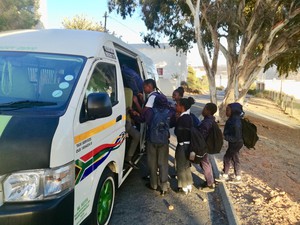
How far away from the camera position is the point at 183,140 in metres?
4.76

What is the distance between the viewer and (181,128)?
4680 millimetres

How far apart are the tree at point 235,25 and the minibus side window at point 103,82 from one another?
8196 millimetres

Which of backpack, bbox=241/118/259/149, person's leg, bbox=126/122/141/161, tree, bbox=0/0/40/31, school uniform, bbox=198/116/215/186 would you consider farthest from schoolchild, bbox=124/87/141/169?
tree, bbox=0/0/40/31

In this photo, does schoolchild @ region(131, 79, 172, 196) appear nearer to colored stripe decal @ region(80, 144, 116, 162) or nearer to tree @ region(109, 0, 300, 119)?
colored stripe decal @ region(80, 144, 116, 162)

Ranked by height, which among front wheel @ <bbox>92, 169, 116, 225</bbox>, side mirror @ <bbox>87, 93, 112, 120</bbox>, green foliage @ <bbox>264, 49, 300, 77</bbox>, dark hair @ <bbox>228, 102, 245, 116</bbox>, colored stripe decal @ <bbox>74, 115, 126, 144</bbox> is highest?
green foliage @ <bbox>264, 49, 300, 77</bbox>

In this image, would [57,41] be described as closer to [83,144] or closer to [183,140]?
[83,144]

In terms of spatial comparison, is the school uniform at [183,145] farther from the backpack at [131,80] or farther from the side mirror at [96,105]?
the side mirror at [96,105]

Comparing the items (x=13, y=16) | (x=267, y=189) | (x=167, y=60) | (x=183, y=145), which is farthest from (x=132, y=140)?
(x=167, y=60)

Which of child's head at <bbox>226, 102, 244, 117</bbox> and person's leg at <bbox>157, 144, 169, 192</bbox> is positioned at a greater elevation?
child's head at <bbox>226, 102, 244, 117</bbox>

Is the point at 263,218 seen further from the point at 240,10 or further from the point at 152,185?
the point at 240,10

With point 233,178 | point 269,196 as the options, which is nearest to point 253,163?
point 233,178

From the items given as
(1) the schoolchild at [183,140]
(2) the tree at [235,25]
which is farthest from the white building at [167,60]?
(1) the schoolchild at [183,140]

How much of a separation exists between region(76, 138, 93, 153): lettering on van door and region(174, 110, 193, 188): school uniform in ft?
6.33

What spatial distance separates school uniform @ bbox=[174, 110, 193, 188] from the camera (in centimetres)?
468
